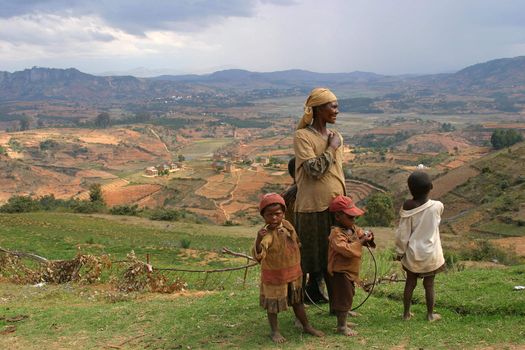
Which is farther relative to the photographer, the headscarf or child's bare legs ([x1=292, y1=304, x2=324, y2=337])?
the headscarf

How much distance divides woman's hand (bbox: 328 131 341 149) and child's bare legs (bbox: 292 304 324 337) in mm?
1585

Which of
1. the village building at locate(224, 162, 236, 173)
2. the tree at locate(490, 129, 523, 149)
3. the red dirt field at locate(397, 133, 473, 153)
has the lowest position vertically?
the village building at locate(224, 162, 236, 173)

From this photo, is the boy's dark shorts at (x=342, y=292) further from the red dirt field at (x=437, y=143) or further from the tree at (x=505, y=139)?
the red dirt field at (x=437, y=143)

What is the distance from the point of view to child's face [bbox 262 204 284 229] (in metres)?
4.33

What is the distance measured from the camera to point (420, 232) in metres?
4.63

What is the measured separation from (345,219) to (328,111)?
1.09m

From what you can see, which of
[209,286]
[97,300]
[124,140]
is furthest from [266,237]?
[124,140]

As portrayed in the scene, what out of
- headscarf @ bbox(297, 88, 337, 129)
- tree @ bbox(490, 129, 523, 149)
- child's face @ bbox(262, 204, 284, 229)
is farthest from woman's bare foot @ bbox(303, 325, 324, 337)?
tree @ bbox(490, 129, 523, 149)

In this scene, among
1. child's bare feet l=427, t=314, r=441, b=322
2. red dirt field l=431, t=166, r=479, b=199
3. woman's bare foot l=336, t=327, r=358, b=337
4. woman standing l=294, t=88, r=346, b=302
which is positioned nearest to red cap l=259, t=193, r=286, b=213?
woman standing l=294, t=88, r=346, b=302

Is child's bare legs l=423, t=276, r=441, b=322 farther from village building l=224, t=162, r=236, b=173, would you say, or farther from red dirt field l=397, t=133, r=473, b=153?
red dirt field l=397, t=133, r=473, b=153

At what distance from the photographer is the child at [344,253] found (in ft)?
14.7

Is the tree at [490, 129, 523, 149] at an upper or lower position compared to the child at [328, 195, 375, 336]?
lower

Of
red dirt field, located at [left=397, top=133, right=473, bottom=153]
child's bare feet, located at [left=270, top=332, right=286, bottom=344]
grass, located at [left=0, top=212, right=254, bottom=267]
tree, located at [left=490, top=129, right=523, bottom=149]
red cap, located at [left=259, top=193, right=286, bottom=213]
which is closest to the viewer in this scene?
red cap, located at [left=259, top=193, right=286, bottom=213]

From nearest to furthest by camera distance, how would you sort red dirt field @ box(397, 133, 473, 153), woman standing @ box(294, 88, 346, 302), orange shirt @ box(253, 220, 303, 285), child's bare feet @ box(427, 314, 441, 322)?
orange shirt @ box(253, 220, 303, 285) → woman standing @ box(294, 88, 346, 302) → child's bare feet @ box(427, 314, 441, 322) → red dirt field @ box(397, 133, 473, 153)
